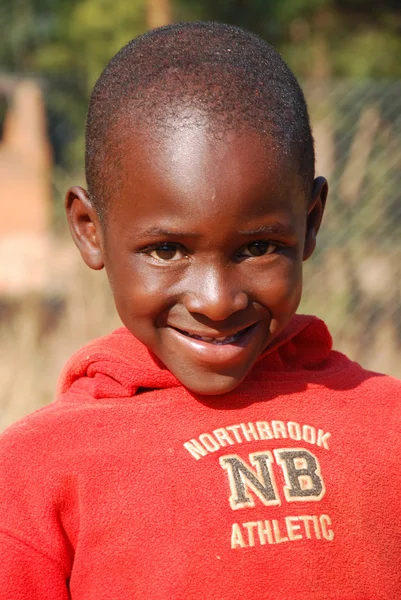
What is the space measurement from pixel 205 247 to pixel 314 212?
0.38 metres

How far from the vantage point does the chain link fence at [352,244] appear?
6348 millimetres

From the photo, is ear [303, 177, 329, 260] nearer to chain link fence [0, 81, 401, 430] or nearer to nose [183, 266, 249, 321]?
nose [183, 266, 249, 321]

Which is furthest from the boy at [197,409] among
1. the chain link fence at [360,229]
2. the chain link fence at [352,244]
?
the chain link fence at [360,229]

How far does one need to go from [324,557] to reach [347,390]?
0.40 metres

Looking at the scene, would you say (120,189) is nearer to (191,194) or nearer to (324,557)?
(191,194)

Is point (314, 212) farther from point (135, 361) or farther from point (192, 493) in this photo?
point (192, 493)

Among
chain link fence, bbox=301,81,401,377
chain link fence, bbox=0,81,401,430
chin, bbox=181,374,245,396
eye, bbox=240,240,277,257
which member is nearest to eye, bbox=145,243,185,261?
eye, bbox=240,240,277,257

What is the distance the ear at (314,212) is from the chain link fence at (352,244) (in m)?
4.10

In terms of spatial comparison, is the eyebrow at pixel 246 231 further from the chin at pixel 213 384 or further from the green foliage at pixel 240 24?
the green foliage at pixel 240 24

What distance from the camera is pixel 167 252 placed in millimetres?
1848

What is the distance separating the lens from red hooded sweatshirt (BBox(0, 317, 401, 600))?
181 centimetres

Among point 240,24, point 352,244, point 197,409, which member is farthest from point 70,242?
point 240,24

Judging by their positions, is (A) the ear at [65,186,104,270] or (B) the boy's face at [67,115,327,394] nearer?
(B) the boy's face at [67,115,327,394]

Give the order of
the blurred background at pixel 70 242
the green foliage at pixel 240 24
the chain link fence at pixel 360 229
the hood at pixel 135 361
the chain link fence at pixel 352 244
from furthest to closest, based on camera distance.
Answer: the green foliage at pixel 240 24 < the chain link fence at pixel 360 229 < the chain link fence at pixel 352 244 < the blurred background at pixel 70 242 < the hood at pixel 135 361
